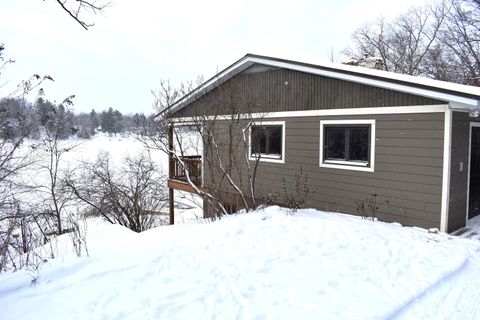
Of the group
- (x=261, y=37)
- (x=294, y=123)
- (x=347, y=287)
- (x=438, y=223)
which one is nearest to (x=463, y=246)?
(x=438, y=223)

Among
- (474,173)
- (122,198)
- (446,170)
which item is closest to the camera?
(446,170)

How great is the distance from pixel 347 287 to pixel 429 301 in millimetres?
818

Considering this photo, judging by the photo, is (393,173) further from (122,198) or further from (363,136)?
(122,198)

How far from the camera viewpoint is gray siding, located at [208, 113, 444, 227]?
6.40 m

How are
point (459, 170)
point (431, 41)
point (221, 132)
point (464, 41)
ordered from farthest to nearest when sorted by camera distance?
point (431, 41)
point (464, 41)
point (221, 132)
point (459, 170)

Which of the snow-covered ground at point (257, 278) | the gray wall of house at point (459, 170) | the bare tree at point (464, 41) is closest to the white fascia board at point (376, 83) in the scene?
the gray wall of house at point (459, 170)

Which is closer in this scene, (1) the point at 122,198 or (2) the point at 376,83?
(2) the point at 376,83

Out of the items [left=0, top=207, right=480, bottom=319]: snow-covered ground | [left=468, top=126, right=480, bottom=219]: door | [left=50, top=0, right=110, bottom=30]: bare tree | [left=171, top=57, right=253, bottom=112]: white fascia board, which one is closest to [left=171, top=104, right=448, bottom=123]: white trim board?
[left=171, top=57, right=253, bottom=112]: white fascia board

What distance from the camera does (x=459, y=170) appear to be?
6.59 metres

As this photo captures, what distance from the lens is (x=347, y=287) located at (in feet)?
12.3

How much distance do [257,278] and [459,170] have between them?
489 centimetres

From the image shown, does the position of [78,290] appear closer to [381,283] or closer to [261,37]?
[381,283]

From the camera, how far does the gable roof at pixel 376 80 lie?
5.74m

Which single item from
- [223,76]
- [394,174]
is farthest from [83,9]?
[223,76]
